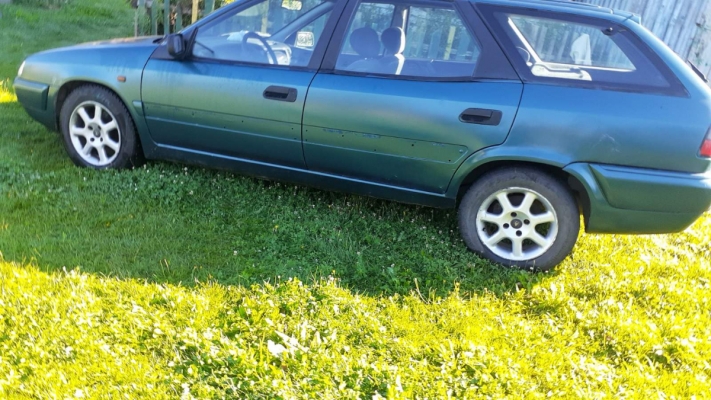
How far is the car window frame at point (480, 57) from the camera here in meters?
3.51

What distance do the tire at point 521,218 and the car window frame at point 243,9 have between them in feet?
4.50

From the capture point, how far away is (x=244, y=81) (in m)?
3.87

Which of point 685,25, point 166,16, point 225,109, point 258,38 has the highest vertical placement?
point 685,25

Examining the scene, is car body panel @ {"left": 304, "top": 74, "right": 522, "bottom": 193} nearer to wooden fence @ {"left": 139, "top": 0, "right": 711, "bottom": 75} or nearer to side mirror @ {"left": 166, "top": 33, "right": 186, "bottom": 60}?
side mirror @ {"left": 166, "top": 33, "right": 186, "bottom": 60}

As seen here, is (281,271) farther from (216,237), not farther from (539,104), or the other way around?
(539,104)

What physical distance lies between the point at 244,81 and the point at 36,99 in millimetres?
1925

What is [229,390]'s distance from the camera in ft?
8.19

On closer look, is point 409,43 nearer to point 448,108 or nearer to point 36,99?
point 448,108

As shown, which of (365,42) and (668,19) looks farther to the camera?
(668,19)

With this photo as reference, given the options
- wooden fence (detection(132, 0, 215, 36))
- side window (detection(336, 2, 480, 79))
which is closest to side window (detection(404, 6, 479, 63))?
side window (detection(336, 2, 480, 79))

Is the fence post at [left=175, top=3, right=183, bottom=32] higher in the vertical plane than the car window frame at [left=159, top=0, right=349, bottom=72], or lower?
lower

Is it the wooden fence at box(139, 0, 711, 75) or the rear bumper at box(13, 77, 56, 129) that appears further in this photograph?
the wooden fence at box(139, 0, 711, 75)

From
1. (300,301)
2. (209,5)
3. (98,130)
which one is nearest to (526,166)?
(300,301)

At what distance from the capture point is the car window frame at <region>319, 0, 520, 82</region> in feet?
11.5
